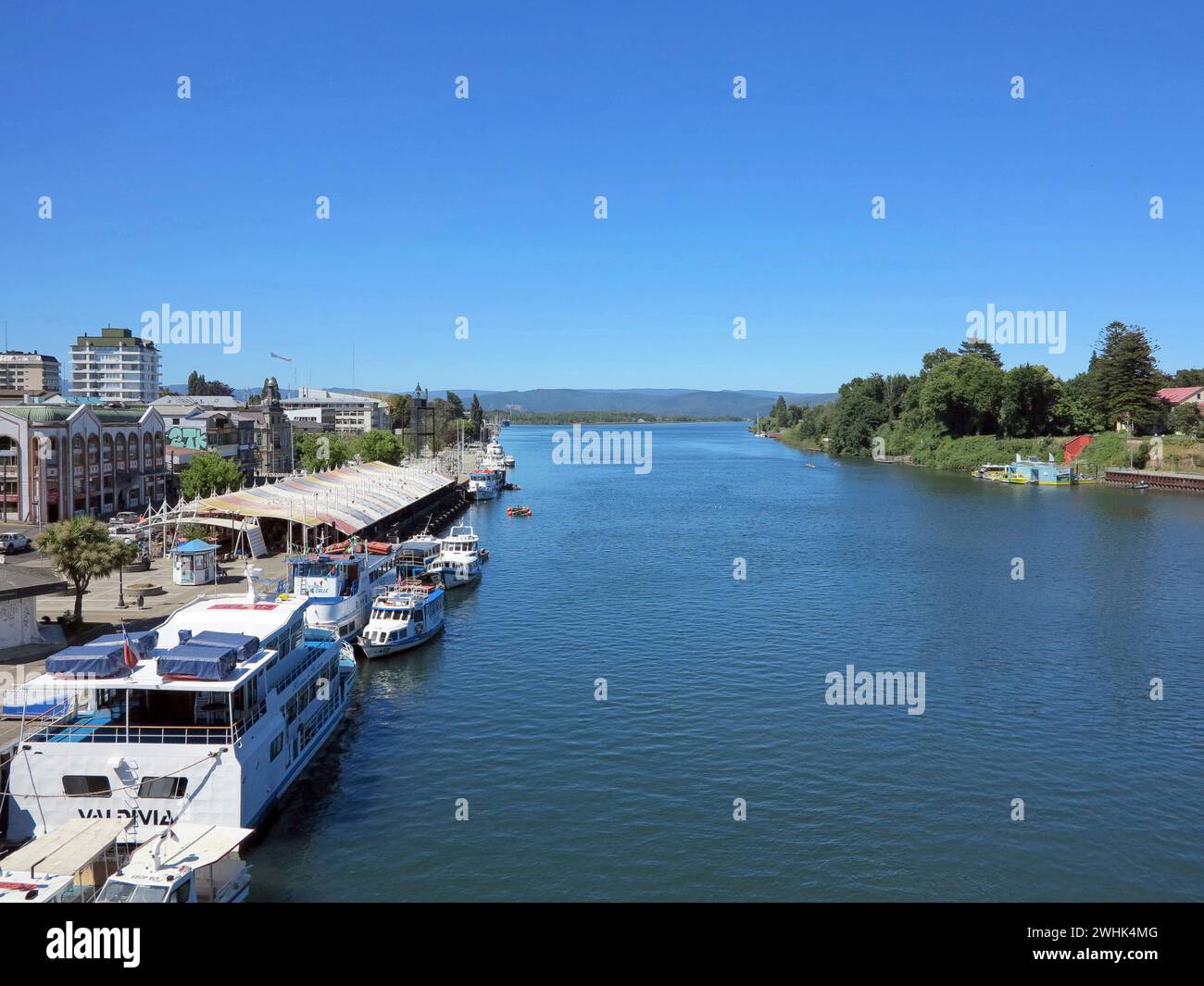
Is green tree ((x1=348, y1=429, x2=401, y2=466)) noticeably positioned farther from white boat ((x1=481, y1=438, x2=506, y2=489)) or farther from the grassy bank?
the grassy bank

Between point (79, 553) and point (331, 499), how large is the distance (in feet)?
76.6

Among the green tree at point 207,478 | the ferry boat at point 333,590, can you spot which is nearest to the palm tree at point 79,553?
the ferry boat at point 333,590

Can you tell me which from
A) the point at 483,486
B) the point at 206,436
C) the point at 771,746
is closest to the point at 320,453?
the point at 206,436

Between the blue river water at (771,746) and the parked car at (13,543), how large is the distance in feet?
75.2

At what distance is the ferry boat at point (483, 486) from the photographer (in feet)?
324

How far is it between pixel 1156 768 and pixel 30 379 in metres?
165

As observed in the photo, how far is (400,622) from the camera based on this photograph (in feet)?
119

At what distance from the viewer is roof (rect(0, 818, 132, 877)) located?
15.1m

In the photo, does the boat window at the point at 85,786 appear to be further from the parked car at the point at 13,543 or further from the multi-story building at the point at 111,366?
the multi-story building at the point at 111,366

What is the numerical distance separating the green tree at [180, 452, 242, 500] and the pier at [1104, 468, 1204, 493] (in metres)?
93.1

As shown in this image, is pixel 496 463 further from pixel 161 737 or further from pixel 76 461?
pixel 161 737

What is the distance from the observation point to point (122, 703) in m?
20.2
